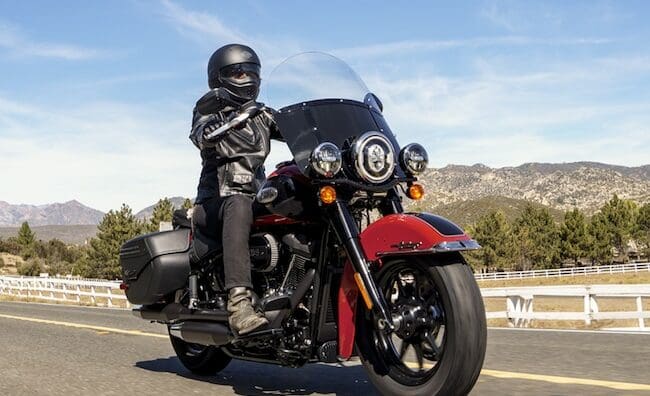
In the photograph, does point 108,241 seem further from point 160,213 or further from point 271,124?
point 271,124

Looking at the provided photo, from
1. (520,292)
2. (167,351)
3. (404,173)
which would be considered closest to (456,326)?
(404,173)

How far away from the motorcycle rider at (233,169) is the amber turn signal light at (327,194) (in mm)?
720

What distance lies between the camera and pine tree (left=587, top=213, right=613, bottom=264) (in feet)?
271

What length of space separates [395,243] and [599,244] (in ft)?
281

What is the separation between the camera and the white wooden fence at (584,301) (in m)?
11.4

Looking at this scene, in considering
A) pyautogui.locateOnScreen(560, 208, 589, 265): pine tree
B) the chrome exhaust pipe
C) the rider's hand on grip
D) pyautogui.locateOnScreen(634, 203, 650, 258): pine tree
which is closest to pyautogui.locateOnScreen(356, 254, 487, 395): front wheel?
the chrome exhaust pipe

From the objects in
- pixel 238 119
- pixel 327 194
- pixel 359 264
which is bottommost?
pixel 359 264

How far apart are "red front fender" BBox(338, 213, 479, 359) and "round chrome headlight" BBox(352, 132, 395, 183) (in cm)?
27

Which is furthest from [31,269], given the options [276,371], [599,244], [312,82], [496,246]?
[312,82]

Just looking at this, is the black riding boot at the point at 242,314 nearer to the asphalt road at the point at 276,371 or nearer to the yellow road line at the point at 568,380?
the asphalt road at the point at 276,371

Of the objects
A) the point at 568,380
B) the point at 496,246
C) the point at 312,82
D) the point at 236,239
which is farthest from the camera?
the point at 496,246

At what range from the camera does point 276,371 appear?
562 cm

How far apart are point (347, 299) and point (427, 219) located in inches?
26.3

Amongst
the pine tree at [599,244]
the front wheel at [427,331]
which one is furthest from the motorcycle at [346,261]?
the pine tree at [599,244]
